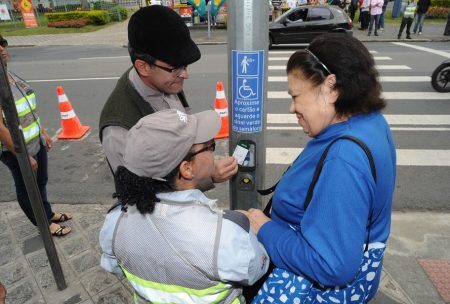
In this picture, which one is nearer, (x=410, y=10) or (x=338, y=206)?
(x=338, y=206)

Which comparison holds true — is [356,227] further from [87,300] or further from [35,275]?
[35,275]

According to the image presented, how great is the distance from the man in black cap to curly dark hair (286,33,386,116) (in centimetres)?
68

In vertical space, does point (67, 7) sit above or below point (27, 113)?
below

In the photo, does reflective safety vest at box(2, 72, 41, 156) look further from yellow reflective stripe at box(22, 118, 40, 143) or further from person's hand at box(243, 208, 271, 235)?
person's hand at box(243, 208, 271, 235)

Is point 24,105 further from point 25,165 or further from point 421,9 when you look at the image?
point 421,9

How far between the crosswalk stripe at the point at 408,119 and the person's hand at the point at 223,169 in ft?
15.0

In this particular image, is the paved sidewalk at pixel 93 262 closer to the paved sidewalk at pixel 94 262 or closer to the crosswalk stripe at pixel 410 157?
the paved sidewalk at pixel 94 262

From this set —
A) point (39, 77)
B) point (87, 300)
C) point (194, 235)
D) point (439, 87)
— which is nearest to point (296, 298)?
point (194, 235)

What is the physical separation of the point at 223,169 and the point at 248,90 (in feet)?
1.53

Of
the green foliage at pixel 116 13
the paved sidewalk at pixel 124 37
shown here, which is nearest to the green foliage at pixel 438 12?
the paved sidewalk at pixel 124 37

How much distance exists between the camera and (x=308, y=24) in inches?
489

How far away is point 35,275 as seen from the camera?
308 cm

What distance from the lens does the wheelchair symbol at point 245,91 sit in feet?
6.38

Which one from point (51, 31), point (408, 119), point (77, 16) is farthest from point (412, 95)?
point (77, 16)
